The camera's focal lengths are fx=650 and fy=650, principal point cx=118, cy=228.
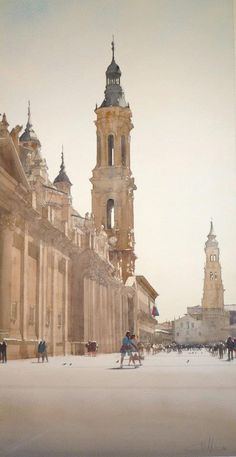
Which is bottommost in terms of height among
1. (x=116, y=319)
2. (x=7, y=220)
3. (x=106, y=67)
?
(x=116, y=319)

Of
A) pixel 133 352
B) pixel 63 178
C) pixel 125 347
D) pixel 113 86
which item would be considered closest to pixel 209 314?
pixel 133 352

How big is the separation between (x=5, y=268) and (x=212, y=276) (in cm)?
332

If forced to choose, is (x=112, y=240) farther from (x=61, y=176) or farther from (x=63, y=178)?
(x=63, y=178)

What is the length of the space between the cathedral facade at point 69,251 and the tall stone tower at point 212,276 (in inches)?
40.6

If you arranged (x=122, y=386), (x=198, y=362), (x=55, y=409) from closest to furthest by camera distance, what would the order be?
(x=55, y=409) < (x=122, y=386) < (x=198, y=362)

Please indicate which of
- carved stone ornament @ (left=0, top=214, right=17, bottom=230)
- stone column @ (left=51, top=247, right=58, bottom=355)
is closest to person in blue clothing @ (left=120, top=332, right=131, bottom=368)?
stone column @ (left=51, top=247, right=58, bottom=355)

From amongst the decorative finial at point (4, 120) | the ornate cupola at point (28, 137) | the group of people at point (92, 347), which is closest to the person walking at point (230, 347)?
the group of people at point (92, 347)

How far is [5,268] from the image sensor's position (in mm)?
10516

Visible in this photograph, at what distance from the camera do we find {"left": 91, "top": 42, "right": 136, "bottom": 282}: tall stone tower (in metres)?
10.3

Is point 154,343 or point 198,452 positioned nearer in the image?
point 198,452

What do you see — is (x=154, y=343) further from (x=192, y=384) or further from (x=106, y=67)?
(x=106, y=67)

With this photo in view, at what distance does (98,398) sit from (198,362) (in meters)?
5.94

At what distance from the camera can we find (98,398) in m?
7.61

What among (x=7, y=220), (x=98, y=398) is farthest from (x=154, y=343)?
(x=98, y=398)
